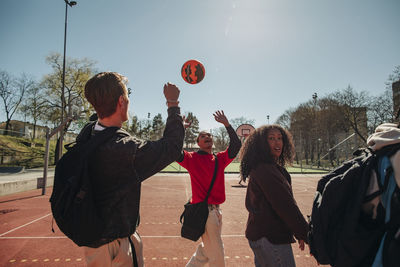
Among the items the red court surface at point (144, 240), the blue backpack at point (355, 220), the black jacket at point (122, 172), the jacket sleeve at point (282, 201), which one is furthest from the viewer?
the red court surface at point (144, 240)

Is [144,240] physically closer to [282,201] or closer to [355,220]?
[282,201]

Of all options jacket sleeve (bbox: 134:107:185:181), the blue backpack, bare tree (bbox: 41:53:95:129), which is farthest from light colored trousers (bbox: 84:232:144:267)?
bare tree (bbox: 41:53:95:129)

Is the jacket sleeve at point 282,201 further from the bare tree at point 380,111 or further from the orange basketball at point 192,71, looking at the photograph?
the bare tree at point 380,111

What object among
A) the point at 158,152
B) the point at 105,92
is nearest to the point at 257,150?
the point at 158,152

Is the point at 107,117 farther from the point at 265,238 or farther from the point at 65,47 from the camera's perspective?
the point at 65,47

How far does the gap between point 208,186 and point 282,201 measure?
160cm

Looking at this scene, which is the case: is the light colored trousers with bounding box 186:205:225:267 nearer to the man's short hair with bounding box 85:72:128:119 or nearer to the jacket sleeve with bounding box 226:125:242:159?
the jacket sleeve with bounding box 226:125:242:159

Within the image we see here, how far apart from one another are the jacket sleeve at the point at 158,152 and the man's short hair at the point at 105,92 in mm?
401

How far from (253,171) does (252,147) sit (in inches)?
12.7

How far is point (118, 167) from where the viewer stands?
159cm

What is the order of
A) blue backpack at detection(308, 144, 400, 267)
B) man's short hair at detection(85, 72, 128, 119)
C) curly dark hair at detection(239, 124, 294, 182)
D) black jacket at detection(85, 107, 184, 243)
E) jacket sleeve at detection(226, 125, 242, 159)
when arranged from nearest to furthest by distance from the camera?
blue backpack at detection(308, 144, 400, 267) → black jacket at detection(85, 107, 184, 243) → man's short hair at detection(85, 72, 128, 119) → curly dark hair at detection(239, 124, 294, 182) → jacket sleeve at detection(226, 125, 242, 159)

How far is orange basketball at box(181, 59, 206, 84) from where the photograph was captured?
4252 mm

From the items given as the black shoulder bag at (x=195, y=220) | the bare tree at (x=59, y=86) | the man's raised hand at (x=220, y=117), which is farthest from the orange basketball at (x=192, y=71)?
the bare tree at (x=59, y=86)

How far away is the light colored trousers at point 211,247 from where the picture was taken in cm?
326
